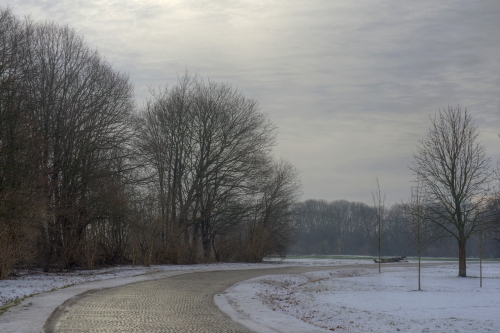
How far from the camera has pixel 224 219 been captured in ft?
151

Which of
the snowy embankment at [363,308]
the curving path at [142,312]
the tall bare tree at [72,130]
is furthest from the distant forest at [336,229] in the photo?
the curving path at [142,312]

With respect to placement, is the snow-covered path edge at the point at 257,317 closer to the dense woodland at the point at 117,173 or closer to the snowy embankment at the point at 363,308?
the snowy embankment at the point at 363,308

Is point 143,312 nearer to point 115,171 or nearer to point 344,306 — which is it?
point 344,306

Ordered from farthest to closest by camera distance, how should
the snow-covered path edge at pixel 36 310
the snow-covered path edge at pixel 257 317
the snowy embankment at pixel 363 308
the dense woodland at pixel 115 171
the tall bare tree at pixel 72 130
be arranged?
the tall bare tree at pixel 72 130 < the dense woodland at pixel 115 171 < the snowy embankment at pixel 363 308 < the snow-covered path edge at pixel 257 317 < the snow-covered path edge at pixel 36 310

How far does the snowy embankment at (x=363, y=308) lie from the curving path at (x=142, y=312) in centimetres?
100

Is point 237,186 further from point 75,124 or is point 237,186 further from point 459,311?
point 459,311

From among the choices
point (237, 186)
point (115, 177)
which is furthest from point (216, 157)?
point (115, 177)

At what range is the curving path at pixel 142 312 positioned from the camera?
11.3m

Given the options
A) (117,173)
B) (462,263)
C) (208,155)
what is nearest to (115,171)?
(117,173)

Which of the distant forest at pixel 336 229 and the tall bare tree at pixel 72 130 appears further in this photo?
the distant forest at pixel 336 229

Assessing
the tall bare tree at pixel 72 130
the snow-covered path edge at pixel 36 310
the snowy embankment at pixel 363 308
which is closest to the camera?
the snow-covered path edge at pixel 36 310

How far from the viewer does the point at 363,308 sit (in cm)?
1720

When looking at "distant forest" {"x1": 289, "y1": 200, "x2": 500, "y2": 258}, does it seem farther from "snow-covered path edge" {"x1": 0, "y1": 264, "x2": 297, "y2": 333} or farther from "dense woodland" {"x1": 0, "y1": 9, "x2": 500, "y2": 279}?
"snow-covered path edge" {"x1": 0, "y1": 264, "x2": 297, "y2": 333}

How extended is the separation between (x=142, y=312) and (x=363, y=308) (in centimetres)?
768
